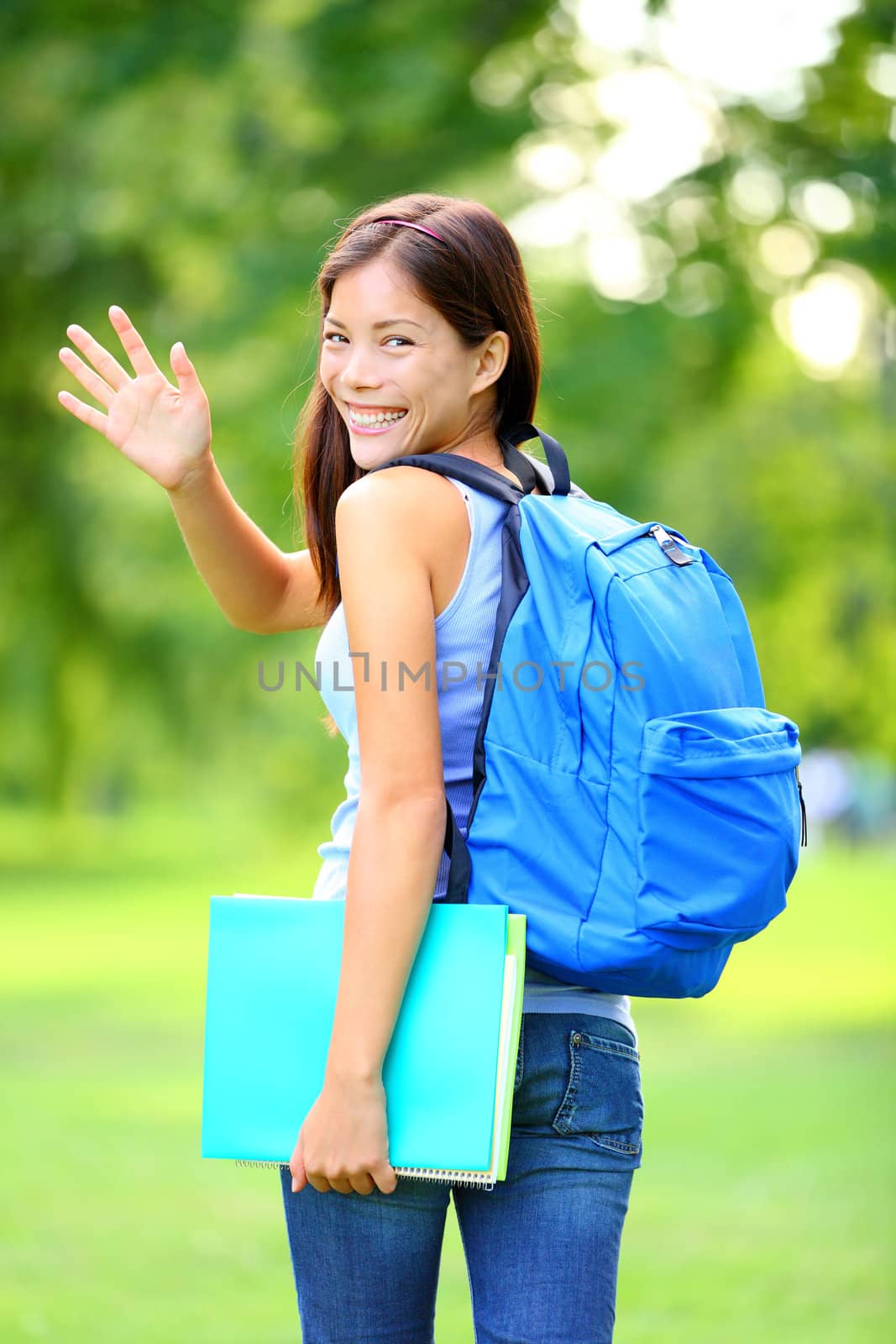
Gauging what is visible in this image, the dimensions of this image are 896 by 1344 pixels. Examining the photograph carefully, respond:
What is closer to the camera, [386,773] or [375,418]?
[386,773]

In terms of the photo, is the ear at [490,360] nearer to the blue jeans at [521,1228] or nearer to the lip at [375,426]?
the lip at [375,426]

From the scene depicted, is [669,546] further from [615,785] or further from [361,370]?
[361,370]

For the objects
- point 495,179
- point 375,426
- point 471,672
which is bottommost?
point 471,672

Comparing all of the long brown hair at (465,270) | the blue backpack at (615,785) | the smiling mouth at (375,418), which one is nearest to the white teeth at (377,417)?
the smiling mouth at (375,418)

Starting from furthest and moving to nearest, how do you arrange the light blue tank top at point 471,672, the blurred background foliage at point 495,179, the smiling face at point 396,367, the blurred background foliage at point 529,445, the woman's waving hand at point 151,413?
the blurred background foliage at point 495,179, the blurred background foliage at point 529,445, the woman's waving hand at point 151,413, the smiling face at point 396,367, the light blue tank top at point 471,672

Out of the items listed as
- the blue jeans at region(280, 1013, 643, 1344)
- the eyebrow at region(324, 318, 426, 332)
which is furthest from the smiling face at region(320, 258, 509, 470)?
the blue jeans at region(280, 1013, 643, 1344)

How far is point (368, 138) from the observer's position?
24.2ft

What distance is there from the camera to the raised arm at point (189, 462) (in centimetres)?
198

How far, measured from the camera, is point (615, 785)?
1602 mm

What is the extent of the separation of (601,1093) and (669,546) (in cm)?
59

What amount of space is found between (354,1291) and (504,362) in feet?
3.42

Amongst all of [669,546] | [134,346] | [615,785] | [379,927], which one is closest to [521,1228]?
[379,927]

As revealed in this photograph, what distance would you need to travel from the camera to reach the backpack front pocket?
5.15 feet

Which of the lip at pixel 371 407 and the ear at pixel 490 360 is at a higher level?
the ear at pixel 490 360
